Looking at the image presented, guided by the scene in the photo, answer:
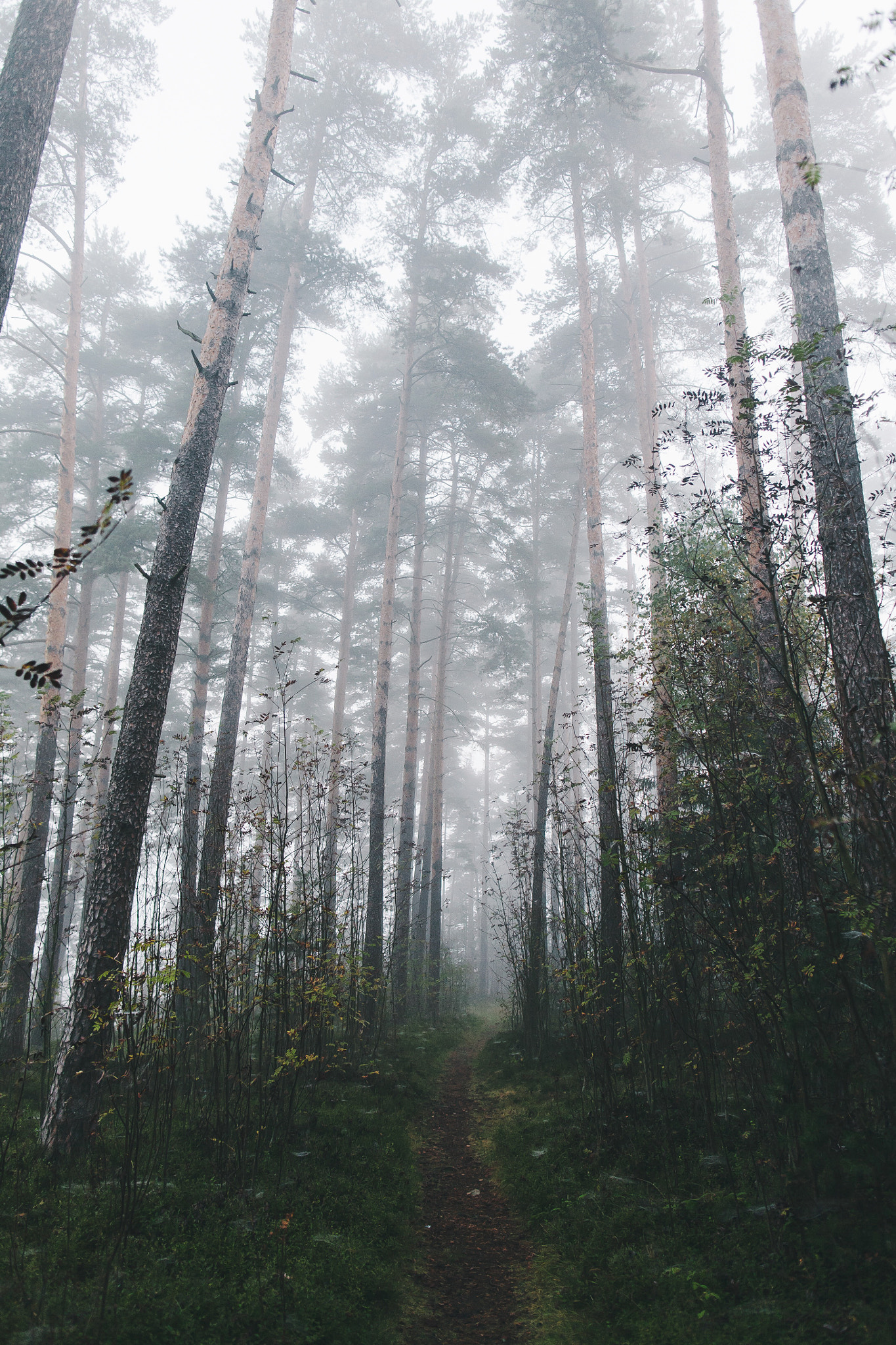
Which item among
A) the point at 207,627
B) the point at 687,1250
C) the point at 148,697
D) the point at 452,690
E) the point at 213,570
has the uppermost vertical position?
the point at 452,690

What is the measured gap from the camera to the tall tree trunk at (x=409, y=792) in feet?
33.9

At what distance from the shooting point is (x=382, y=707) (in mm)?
11945

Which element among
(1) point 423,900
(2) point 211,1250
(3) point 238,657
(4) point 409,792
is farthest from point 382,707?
(2) point 211,1250

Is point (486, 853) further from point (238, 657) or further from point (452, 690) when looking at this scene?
point (238, 657)

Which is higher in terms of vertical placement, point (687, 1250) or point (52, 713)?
point (52, 713)

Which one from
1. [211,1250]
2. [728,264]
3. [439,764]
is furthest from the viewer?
[439,764]

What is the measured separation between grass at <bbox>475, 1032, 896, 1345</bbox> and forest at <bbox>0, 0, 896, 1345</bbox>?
0.03 m

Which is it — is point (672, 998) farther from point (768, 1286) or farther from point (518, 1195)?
point (518, 1195)

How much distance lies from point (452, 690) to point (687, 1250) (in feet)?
59.8

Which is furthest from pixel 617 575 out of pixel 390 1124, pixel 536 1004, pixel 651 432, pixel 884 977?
pixel 884 977

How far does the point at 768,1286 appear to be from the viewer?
8.84 feet

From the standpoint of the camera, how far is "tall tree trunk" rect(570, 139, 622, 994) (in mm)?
5999

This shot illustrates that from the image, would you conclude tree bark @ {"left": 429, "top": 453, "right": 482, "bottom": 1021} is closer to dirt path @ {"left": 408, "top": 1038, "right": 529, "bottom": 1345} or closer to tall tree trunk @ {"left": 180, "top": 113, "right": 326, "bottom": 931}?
tall tree trunk @ {"left": 180, "top": 113, "right": 326, "bottom": 931}

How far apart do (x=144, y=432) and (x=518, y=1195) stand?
14.0 metres
